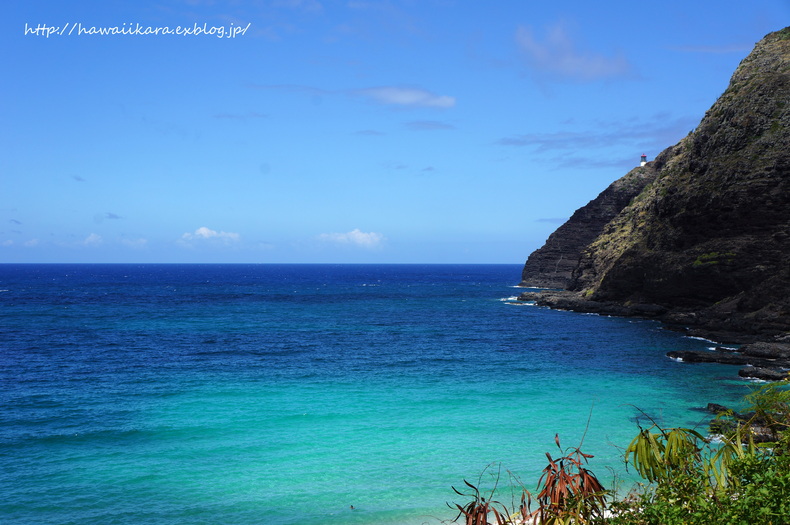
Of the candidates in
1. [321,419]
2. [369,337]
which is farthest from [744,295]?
[321,419]

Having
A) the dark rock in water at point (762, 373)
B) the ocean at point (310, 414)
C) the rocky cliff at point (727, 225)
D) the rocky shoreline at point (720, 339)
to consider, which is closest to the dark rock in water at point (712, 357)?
the rocky shoreline at point (720, 339)

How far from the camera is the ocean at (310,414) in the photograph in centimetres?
2036

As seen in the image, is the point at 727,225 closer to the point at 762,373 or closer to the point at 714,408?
the point at 762,373

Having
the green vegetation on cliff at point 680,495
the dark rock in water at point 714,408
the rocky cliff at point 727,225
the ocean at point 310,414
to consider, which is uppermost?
the rocky cliff at point 727,225

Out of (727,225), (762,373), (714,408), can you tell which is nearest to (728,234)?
(727,225)

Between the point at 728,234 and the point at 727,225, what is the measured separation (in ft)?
3.60

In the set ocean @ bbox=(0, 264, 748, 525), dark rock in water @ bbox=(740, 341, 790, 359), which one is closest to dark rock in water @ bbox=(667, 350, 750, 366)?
dark rock in water @ bbox=(740, 341, 790, 359)

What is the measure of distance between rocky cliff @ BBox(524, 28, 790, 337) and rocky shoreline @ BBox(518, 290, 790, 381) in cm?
32

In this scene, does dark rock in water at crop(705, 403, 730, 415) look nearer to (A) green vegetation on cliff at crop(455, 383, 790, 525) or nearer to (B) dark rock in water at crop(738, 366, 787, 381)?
(B) dark rock in water at crop(738, 366, 787, 381)

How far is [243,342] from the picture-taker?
58.6 metres

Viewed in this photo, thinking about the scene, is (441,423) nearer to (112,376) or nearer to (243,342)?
(112,376)

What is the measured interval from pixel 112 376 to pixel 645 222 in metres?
72.0

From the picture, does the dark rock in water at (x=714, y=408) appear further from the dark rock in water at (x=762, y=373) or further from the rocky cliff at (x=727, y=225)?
the rocky cliff at (x=727, y=225)

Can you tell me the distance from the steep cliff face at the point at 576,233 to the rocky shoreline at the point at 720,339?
48.2 m
